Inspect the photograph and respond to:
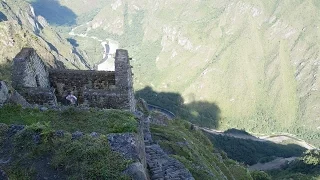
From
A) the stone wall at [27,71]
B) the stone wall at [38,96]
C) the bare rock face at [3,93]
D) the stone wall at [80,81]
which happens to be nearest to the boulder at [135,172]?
the bare rock face at [3,93]

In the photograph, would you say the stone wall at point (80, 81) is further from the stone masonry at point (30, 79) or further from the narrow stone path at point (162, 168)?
the narrow stone path at point (162, 168)

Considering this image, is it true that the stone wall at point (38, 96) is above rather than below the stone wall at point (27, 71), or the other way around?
below

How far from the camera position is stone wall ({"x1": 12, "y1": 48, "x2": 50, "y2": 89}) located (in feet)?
70.3

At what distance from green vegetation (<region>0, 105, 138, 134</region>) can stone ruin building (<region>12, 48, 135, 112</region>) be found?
568cm

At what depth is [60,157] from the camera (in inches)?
411

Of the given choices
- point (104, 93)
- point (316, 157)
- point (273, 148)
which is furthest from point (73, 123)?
point (273, 148)

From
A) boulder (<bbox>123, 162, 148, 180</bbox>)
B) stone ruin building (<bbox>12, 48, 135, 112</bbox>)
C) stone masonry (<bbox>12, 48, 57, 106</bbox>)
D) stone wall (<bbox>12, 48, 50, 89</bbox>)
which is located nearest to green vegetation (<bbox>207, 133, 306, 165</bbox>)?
stone ruin building (<bbox>12, 48, 135, 112</bbox>)

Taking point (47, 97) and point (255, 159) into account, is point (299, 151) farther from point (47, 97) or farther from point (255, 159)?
point (47, 97)

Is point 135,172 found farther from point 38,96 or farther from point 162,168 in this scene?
point 38,96

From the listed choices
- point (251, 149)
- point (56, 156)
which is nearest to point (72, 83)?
point (56, 156)

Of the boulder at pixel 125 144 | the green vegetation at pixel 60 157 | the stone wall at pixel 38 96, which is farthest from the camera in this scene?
the stone wall at pixel 38 96

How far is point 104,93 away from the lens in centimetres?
2086

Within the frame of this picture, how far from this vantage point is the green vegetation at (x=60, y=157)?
33.1ft

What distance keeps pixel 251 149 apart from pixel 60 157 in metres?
162
